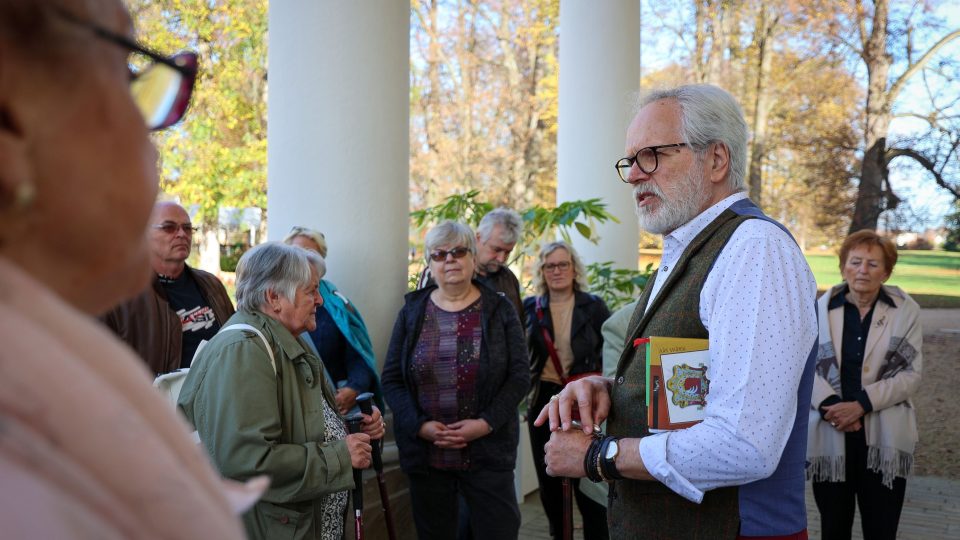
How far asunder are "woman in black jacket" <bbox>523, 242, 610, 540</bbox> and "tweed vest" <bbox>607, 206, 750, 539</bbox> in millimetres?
2859

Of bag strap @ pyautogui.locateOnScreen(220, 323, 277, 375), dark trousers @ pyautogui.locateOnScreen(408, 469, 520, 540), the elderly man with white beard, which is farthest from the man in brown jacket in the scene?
the elderly man with white beard

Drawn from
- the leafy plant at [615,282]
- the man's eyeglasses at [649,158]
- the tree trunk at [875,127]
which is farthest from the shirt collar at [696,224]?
the tree trunk at [875,127]

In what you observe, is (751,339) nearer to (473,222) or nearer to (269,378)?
(269,378)

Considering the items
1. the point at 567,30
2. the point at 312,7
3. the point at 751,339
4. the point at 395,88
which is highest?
the point at 567,30

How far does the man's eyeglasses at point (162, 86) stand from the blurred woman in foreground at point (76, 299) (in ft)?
0.25

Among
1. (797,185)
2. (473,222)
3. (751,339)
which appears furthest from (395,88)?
(797,185)

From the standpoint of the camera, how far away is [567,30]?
7.21 m

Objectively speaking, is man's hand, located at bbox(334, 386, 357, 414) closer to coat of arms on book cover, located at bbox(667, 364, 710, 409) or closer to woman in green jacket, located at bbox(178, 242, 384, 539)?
woman in green jacket, located at bbox(178, 242, 384, 539)

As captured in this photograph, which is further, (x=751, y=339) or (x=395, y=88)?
(x=395, y=88)

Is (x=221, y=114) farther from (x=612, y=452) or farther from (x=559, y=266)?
(x=612, y=452)

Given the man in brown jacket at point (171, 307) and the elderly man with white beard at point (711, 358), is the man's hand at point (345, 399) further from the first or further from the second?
the elderly man with white beard at point (711, 358)

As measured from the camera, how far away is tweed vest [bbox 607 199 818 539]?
2.02 meters

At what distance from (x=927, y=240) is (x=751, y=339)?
8847 mm

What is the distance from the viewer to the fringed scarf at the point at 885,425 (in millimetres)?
4422
